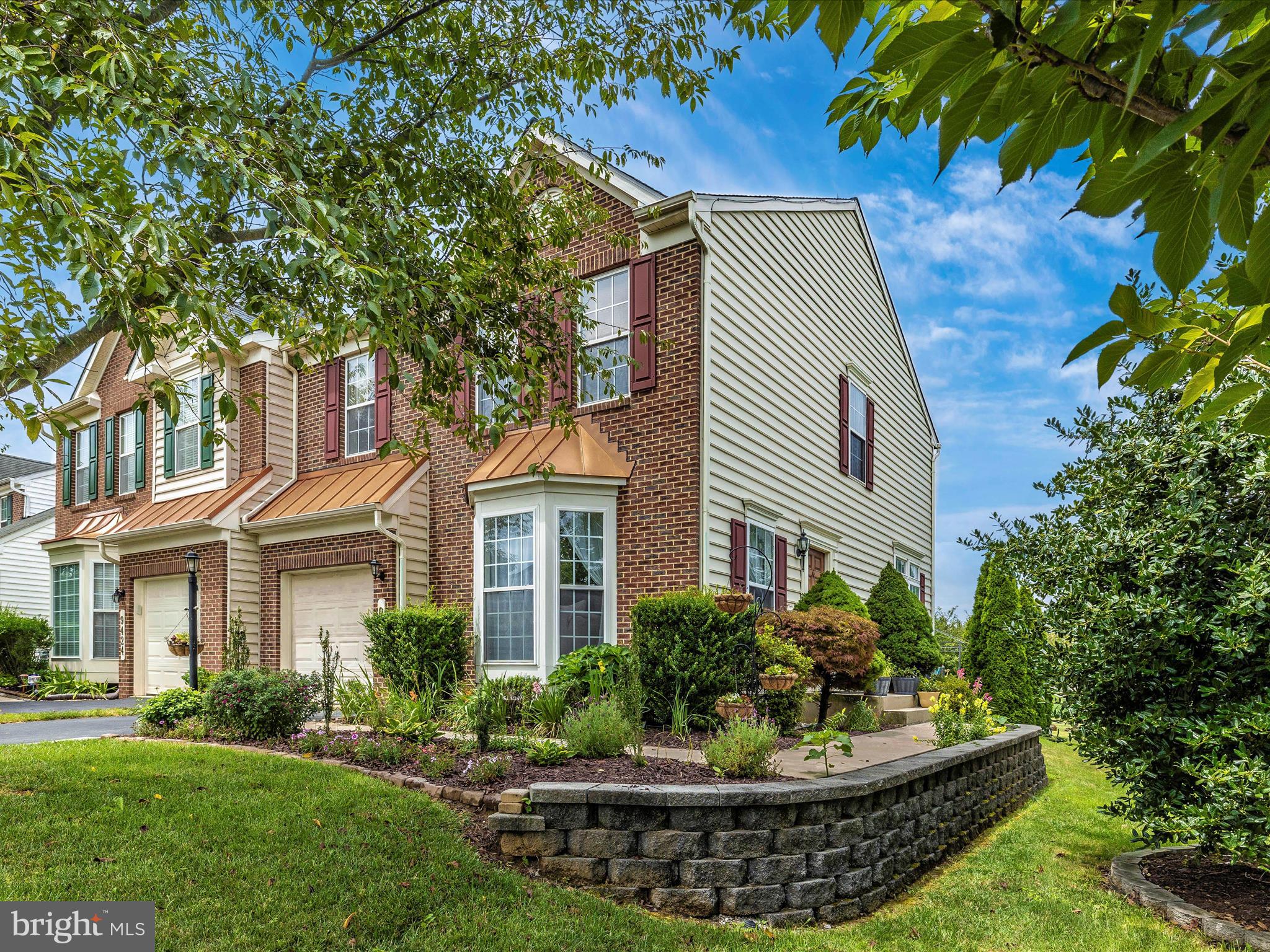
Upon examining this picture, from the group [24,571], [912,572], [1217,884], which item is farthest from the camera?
[24,571]

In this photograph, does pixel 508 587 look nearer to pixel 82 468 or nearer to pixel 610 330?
pixel 610 330

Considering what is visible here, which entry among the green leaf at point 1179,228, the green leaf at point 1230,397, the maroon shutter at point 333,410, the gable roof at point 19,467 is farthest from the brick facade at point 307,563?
the gable roof at point 19,467

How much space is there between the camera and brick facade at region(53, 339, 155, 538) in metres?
17.6

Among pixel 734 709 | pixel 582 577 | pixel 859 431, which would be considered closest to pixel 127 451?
pixel 582 577

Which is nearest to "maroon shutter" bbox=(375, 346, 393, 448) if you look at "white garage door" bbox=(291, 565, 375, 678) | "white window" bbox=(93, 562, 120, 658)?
"white garage door" bbox=(291, 565, 375, 678)

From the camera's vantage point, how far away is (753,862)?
17.5 ft

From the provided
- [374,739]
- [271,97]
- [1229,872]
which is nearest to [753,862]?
[1229,872]

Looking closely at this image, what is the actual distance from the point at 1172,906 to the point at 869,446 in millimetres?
10677

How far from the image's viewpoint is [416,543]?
480 inches

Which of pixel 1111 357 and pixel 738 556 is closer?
pixel 1111 357

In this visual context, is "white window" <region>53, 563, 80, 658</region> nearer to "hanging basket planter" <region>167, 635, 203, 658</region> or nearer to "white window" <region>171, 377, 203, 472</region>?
"white window" <region>171, 377, 203, 472</region>

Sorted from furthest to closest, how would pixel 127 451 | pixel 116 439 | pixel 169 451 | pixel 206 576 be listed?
pixel 116 439 → pixel 127 451 → pixel 169 451 → pixel 206 576

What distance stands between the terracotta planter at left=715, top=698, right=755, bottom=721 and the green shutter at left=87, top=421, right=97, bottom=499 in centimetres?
1726

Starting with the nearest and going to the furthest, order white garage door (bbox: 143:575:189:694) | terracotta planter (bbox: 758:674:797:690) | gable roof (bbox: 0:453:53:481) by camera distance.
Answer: terracotta planter (bbox: 758:674:797:690)
white garage door (bbox: 143:575:189:694)
gable roof (bbox: 0:453:53:481)
